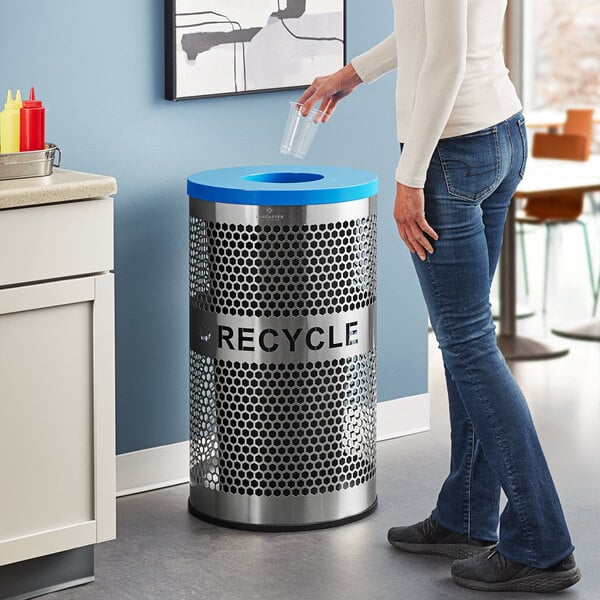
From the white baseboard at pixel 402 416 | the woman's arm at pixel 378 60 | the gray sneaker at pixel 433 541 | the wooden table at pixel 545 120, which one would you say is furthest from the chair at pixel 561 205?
the gray sneaker at pixel 433 541

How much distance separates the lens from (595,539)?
9.97 feet

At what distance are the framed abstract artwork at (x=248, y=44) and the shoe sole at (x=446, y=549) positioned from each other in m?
1.23

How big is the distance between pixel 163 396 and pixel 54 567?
29.0 inches

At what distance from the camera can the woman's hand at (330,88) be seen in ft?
10.0

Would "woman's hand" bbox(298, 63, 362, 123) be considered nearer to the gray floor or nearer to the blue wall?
the blue wall

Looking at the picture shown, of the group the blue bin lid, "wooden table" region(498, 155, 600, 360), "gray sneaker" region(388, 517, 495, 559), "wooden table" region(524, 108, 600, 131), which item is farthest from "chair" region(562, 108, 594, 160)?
"gray sneaker" region(388, 517, 495, 559)

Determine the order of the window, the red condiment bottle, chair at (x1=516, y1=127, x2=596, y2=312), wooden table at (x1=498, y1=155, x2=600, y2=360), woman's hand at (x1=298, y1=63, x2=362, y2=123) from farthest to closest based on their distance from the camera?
the window, chair at (x1=516, y1=127, x2=596, y2=312), wooden table at (x1=498, y1=155, x2=600, y2=360), woman's hand at (x1=298, y1=63, x2=362, y2=123), the red condiment bottle

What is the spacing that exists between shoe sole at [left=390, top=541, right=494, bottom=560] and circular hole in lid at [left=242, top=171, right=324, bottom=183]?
35.8 inches

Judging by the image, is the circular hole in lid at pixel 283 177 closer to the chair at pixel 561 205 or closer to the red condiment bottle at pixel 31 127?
the red condiment bottle at pixel 31 127

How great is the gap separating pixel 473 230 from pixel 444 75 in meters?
0.34

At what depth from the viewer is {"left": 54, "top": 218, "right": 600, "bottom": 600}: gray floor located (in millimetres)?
2760

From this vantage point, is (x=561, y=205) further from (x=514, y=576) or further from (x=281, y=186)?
(x=514, y=576)

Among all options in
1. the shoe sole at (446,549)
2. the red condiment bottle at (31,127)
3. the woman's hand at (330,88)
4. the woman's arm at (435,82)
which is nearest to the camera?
the woman's arm at (435,82)

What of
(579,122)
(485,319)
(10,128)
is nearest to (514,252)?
(579,122)
